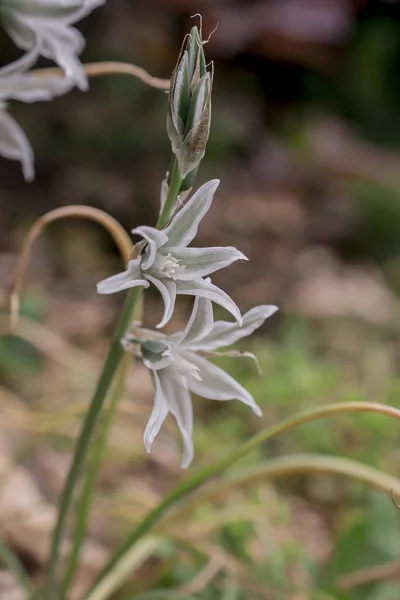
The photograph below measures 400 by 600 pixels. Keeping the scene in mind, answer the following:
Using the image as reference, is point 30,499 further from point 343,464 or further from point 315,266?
point 315,266

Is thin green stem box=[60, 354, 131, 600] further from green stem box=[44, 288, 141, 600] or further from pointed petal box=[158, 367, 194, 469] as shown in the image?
pointed petal box=[158, 367, 194, 469]

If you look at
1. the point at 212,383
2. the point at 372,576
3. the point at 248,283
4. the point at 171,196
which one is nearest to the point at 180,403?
the point at 212,383

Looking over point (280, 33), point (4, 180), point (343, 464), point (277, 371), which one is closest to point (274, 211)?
point (280, 33)

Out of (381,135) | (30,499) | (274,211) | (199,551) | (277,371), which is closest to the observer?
(199,551)

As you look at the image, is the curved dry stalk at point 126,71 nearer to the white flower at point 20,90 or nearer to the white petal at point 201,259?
the white flower at point 20,90

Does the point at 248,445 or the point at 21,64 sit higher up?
the point at 21,64

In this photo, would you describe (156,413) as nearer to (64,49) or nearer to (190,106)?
(190,106)

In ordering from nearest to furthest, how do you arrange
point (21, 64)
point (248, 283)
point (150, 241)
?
1. point (150, 241)
2. point (21, 64)
3. point (248, 283)

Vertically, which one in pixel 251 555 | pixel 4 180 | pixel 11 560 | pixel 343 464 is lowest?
pixel 4 180
